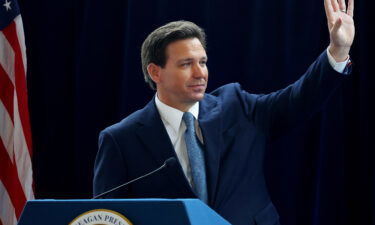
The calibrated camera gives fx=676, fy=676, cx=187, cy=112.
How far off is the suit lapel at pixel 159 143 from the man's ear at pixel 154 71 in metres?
0.14

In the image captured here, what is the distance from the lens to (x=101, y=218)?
5.15ft

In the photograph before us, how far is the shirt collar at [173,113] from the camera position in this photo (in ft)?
8.44

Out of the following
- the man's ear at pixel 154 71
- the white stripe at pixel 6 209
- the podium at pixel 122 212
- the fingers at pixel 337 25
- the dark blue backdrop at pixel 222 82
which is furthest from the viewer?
the white stripe at pixel 6 209

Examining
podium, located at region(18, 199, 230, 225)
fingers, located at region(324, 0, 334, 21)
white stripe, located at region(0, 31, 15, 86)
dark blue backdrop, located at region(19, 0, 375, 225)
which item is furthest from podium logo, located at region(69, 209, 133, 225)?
white stripe, located at region(0, 31, 15, 86)

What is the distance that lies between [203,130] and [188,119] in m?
0.08

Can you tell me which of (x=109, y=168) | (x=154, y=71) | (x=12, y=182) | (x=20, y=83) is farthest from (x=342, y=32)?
(x=12, y=182)

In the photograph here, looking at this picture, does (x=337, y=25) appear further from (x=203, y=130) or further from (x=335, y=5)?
(x=203, y=130)

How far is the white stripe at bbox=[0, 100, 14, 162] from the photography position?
338cm

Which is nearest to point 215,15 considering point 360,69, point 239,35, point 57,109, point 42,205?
point 239,35

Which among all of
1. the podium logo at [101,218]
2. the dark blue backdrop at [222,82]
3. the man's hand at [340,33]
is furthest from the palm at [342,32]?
the podium logo at [101,218]

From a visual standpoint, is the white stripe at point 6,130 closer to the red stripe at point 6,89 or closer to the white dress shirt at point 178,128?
the red stripe at point 6,89

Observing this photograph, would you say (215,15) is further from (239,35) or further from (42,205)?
(42,205)

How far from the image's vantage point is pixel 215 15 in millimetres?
3424

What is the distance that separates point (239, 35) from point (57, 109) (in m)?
1.11
